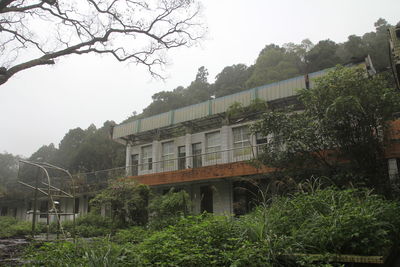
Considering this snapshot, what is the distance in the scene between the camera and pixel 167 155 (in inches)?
882

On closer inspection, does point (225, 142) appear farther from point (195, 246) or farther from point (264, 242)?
point (264, 242)

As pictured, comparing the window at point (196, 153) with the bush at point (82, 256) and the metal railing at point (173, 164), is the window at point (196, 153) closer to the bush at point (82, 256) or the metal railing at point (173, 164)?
the metal railing at point (173, 164)

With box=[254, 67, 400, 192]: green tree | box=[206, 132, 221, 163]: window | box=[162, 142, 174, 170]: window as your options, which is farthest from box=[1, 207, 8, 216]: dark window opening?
box=[254, 67, 400, 192]: green tree

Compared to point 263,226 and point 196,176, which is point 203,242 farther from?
point 196,176

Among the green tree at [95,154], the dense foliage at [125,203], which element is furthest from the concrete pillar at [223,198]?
the green tree at [95,154]

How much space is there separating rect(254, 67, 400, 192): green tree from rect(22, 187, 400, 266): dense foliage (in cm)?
624

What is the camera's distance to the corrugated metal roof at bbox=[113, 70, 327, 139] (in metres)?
16.5

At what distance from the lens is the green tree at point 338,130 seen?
1112cm

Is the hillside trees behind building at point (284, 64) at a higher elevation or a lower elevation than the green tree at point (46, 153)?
higher

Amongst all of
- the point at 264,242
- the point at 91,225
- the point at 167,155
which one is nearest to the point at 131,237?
the point at 264,242

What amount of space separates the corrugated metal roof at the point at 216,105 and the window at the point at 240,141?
1.59 m

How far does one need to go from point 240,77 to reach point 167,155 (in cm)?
2088

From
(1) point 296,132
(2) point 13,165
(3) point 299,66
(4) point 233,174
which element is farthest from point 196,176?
(2) point 13,165

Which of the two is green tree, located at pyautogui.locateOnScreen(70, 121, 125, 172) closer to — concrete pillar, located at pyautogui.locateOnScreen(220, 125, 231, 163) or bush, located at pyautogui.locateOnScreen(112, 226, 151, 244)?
concrete pillar, located at pyautogui.locateOnScreen(220, 125, 231, 163)
